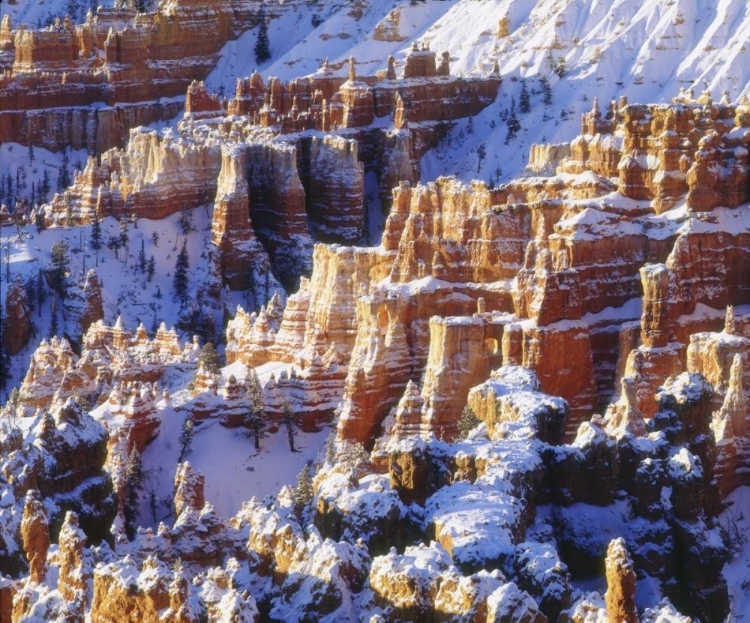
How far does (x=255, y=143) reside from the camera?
14150 centimetres

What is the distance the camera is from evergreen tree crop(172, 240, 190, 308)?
12812cm

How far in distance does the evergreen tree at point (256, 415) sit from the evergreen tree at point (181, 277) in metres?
33.4

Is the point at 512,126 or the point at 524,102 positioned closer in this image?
the point at 512,126

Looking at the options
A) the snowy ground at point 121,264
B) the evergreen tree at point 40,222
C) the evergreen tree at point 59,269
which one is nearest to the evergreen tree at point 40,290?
the snowy ground at point 121,264

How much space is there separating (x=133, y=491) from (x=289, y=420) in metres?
9.85

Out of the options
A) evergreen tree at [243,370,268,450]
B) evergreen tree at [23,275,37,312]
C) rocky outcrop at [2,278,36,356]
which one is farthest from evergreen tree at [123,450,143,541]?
evergreen tree at [23,275,37,312]

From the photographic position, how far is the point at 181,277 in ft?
425

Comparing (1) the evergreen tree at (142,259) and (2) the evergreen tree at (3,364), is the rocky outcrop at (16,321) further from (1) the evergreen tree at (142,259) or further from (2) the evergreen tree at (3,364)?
(1) the evergreen tree at (142,259)

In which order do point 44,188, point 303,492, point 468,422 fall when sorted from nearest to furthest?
point 303,492 → point 468,422 → point 44,188

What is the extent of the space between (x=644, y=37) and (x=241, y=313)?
180 ft

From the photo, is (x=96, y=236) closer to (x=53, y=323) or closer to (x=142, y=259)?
(x=142, y=259)

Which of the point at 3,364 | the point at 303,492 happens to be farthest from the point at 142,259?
the point at 303,492

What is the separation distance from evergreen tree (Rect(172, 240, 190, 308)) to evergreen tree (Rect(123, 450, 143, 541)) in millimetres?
38156

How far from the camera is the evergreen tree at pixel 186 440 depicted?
9106 cm
